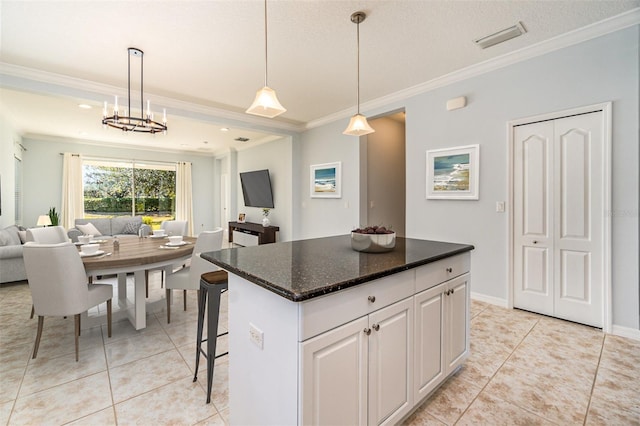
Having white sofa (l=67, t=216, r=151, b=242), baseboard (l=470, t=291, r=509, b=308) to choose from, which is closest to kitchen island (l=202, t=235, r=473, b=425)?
baseboard (l=470, t=291, r=509, b=308)

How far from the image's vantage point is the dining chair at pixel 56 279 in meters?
2.11

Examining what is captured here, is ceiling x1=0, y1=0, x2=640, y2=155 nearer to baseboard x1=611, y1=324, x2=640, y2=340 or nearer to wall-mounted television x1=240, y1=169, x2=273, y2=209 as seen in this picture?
wall-mounted television x1=240, y1=169, x2=273, y2=209

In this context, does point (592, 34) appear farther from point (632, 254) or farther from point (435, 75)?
point (632, 254)

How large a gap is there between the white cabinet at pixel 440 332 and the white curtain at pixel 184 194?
8.12m

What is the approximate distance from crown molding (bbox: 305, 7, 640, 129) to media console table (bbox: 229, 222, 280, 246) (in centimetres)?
334

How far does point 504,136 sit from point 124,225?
7.61 meters

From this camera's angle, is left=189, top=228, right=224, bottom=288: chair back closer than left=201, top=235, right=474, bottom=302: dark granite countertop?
No

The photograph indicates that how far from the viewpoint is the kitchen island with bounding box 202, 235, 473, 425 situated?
1122 millimetres

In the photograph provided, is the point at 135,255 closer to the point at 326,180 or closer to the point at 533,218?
the point at 326,180

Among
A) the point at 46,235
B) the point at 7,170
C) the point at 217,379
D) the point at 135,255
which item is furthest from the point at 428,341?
the point at 7,170

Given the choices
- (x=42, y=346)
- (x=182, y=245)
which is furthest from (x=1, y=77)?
(x=42, y=346)

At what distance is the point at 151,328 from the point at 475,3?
3.94 meters

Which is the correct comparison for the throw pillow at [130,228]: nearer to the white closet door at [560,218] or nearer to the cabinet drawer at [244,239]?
the cabinet drawer at [244,239]

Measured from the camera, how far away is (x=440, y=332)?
175 cm
